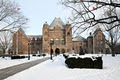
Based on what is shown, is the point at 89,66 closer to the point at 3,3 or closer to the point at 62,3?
the point at 62,3

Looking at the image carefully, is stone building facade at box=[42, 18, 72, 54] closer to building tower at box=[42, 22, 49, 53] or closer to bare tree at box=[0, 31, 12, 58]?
building tower at box=[42, 22, 49, 53]

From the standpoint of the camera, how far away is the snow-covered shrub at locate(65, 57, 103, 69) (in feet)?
64.8

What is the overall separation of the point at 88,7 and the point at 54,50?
98185mm

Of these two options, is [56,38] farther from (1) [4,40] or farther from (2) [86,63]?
(2) [86,63]

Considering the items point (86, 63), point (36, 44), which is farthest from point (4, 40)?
point (36, 44)

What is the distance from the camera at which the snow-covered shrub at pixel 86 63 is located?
19.8m

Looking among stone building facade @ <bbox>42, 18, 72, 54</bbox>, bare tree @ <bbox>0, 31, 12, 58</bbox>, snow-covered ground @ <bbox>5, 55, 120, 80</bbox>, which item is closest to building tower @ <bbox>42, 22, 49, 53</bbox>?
stone building facade @ <bbox>42, 18, 72, 54</bbox>

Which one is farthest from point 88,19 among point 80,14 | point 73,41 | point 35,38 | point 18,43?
point 35,38

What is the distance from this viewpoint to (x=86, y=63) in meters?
20.1

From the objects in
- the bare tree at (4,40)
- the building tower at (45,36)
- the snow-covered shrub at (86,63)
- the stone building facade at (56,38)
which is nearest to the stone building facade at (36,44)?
the building tower at (45,36)

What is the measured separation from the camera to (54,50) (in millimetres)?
111938

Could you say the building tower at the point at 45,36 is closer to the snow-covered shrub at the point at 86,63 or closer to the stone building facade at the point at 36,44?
the stone building facade at the point at 36,44

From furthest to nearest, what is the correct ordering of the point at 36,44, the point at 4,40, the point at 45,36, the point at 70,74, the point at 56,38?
the point at 36,44
the point at 56,38
the point at 45,36
the point at 4,40
the point at 70,74

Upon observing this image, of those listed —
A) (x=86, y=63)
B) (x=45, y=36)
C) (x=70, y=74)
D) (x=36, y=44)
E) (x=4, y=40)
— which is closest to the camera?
(x=70, y=74)
